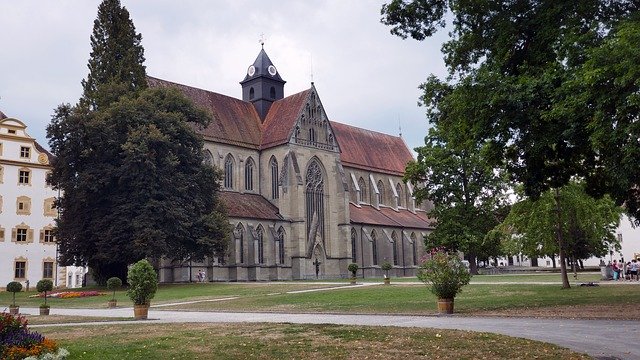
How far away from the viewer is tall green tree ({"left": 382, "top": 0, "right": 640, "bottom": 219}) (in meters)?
16.4

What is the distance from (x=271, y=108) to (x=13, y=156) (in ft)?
90.1

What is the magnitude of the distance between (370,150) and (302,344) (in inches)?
2819

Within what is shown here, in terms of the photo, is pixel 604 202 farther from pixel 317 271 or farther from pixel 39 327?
pixel 39 327

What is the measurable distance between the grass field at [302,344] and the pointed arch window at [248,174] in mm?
49339

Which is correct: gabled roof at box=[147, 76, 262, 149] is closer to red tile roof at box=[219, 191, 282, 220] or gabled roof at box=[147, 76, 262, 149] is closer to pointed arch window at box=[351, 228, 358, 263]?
red tile roof at box=[219, 191, 282, 220]

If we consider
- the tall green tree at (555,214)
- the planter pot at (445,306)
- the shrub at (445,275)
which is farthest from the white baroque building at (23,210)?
the planter pot at (445,306)

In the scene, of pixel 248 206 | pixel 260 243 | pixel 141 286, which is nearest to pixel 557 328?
pixel 141 286

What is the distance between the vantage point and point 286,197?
63.4 meters

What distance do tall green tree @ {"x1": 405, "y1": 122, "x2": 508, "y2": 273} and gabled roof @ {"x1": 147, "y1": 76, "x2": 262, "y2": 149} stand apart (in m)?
18.8

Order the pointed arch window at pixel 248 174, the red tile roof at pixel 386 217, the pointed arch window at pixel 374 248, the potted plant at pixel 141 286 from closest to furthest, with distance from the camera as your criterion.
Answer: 1. the potted plant at pixel 141 286
2. the pointed arch window at pixel 248 174
3. the pointed arch window at pixel 374 248
4. the red tile roof at pixel 386 217

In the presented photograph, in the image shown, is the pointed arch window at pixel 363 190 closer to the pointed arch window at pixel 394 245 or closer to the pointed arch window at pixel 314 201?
the pointed arch window at pixel 394 245

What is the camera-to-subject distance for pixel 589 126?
16.4 m

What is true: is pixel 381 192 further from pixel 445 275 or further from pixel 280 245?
pixel 445 275

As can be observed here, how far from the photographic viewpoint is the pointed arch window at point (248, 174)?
65.7 m
